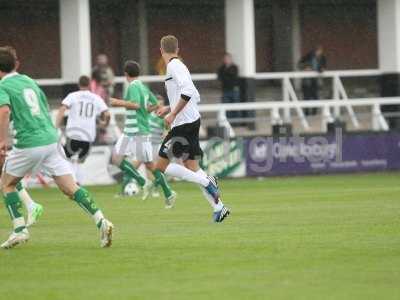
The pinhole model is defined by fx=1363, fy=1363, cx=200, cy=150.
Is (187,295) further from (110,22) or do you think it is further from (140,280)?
(110,22)

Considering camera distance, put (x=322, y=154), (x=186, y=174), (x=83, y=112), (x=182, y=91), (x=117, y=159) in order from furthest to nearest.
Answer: (x=322, y=154), (x=83, y=112), (x=117, y=159), (x=186, y=174), (x=182, y=91)

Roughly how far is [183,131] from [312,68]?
1774cm

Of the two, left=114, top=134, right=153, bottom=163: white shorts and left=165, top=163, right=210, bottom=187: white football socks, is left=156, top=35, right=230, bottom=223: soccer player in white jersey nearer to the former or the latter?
left=165, top=163, right=210, bottom=187: white football socks

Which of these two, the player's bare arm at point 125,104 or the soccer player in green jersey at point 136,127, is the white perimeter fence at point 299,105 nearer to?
the soccer player in green jersey at point 136,127

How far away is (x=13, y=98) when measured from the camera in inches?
535

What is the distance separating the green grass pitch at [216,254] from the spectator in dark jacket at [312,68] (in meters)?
13.3

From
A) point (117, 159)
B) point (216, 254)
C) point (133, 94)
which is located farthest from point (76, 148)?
point (216, 254)

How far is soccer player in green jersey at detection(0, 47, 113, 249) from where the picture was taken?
13586 millimetres

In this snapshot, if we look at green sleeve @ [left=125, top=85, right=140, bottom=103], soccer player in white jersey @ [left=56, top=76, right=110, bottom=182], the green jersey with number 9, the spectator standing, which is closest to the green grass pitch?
the green jersey with number 9

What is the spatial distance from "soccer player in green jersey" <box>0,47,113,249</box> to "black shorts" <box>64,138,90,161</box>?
1071 cm

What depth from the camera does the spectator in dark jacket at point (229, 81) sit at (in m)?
32.1

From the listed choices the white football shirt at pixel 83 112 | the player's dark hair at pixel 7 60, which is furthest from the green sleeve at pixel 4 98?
the white football shirt at pixel 83 112

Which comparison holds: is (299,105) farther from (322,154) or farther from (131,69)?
(131,69)

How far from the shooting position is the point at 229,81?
106 feet
